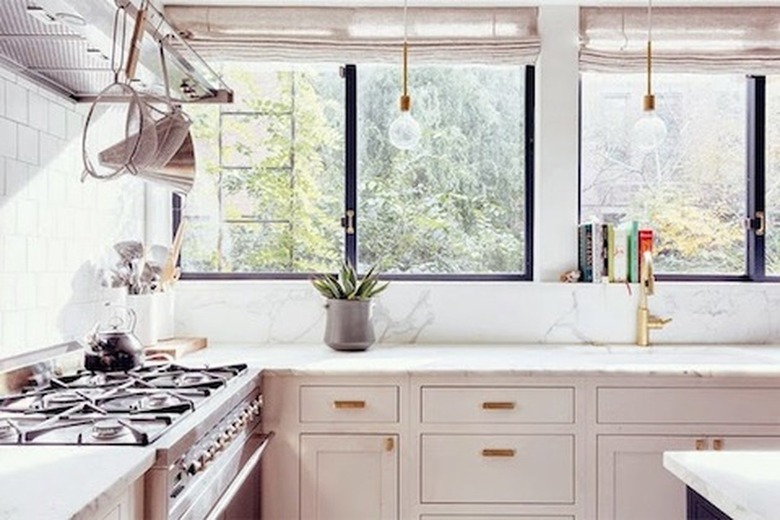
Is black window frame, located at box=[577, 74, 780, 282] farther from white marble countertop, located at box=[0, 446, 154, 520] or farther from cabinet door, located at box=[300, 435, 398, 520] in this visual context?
white marble countertop, located at box=[0, 446, 154, 520]

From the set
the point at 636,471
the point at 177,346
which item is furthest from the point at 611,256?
the point at 177,346

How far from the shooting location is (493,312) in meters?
2.92

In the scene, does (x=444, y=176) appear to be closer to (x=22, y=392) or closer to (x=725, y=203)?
(x=725, y=203)

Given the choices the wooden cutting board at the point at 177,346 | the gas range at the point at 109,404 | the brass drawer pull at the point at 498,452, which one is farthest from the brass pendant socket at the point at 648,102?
the wooden cutting board at the point at 177,346

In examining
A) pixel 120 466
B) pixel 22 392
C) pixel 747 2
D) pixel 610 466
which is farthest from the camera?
pixel 747 2

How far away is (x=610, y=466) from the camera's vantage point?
90.4 inches

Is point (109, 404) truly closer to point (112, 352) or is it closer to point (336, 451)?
point (112, 352)

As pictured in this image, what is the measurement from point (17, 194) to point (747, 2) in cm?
279

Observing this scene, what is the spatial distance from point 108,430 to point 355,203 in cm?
174

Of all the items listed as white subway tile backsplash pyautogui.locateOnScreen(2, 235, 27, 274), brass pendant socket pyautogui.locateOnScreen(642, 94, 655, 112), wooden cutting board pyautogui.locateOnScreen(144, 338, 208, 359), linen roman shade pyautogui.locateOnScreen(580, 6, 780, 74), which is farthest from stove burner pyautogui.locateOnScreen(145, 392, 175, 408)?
linen roman shade pyautogui.locateOnScreen(580, 6, 780, 74)

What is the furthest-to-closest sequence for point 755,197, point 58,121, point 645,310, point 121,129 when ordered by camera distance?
point 755,197 < point 645,310 < point 58,121 < point 121,129

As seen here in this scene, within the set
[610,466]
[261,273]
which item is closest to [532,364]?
[610,466]

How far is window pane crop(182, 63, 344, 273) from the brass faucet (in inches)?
49.1

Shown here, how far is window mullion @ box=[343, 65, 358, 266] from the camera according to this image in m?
2.99
